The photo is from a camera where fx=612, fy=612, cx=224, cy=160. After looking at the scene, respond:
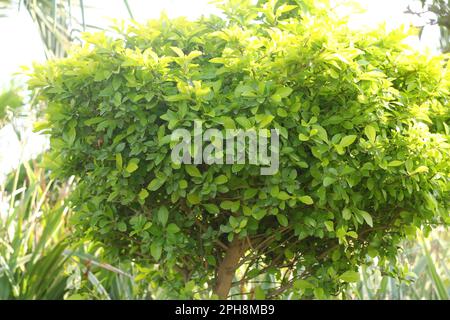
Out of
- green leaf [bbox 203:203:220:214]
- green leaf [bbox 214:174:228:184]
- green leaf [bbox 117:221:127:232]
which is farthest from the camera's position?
green leaf [bbox 117:221:127:232]

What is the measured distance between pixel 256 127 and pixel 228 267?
2.53 ft

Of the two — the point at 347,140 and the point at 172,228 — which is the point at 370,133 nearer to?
the point at 347,140

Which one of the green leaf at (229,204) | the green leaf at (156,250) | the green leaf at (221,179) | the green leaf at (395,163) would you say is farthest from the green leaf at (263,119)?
the green leaf at (156,250)

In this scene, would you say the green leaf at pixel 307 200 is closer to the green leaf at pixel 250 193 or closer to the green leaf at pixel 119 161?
the green leaf at pixel 250 193

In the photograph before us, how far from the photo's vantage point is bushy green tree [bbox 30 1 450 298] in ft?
7.30

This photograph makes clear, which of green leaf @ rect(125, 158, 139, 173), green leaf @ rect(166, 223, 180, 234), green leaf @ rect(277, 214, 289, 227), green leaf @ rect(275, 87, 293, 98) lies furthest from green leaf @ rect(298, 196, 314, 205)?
green leaf @ rect(125, 158, 139, 173)

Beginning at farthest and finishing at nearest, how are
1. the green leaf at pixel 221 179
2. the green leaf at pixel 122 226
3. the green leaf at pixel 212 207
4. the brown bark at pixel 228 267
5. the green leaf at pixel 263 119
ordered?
the brown bark at pixel 228 267 < the green leaf at pixel 122 226 < the green leaf at pixel 212 207 < the green leaf at pixel 221 179 < the green leaf at pixel 263 119

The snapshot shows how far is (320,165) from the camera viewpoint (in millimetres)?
2260

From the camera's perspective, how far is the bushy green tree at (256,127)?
2.22 meters

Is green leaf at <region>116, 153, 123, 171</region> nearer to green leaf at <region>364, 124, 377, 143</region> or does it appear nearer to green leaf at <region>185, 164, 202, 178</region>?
green leaf at <region>185, 164, 202, 178</region>

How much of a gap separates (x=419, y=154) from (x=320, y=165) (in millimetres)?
379
